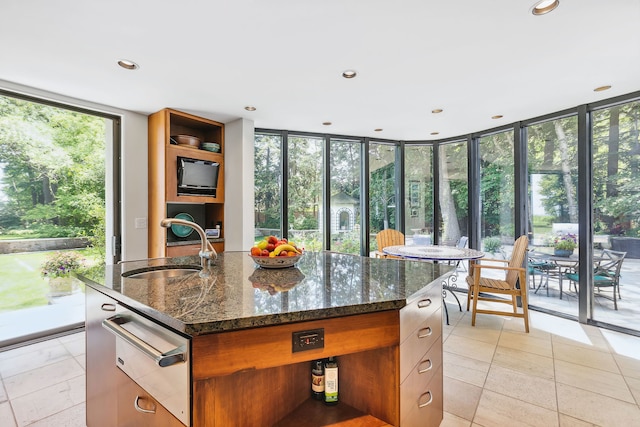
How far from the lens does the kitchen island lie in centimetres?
93

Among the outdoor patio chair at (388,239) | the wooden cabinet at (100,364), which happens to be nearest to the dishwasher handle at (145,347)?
the wooden cabinet at (100,364)

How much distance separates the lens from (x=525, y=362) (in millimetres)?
2547

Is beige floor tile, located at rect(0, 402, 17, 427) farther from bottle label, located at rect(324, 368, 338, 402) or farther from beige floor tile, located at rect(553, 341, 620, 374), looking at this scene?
beige floor tile, located at rect(553, 341, 620, 374)

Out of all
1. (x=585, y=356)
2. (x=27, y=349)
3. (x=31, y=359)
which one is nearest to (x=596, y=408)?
(x=585, y=356)

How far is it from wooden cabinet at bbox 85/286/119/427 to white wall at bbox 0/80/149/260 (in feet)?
7.37

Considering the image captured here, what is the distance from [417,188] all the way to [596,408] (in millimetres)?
3649

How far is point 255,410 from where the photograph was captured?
1.12 metres

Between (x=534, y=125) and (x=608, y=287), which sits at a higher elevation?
(x=534, y=125)

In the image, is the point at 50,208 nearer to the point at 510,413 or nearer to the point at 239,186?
the point at 239,186

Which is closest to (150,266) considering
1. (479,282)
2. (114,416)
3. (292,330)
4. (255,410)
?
(114,416)

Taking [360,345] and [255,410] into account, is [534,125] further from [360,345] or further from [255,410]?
[255,410]

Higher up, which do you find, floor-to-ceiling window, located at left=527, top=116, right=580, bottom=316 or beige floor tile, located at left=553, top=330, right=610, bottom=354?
floor-to-ceiling window, located at left=527, top=116, right=580, bottom=316

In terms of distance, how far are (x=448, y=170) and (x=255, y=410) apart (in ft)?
15.6

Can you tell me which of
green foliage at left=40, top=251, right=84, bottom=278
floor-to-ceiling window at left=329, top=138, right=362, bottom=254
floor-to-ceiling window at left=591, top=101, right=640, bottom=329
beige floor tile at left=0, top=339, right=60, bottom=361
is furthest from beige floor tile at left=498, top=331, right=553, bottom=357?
green foliage at left=40, top=251, right=84, bottom=278
